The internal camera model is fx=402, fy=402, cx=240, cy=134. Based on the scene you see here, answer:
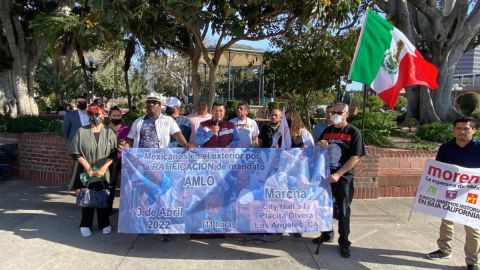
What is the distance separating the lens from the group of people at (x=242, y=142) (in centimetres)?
461

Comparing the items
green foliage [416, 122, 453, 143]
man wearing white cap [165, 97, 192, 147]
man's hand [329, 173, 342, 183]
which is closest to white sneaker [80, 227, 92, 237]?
man wearing white cap [165, 97, 192, 147]

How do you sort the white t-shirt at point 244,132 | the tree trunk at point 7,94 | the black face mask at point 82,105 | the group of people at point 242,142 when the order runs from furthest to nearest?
the tree trunk at point 7,94, the black face mask at point 82,105, the white t-shirt at point 244,132, the group of people at point 242,142

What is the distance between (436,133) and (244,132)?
219 inches

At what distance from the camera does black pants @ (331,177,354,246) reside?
477 centimetres

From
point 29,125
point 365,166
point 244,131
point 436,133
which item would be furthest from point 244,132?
point 29,125

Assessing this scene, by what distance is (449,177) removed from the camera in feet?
15.0

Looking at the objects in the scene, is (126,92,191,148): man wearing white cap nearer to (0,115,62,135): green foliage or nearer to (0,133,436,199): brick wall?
(0,133,436,199): brick wall

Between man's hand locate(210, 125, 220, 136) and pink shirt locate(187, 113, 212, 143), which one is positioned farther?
pink shirt locate(187, 113, 212, 143)

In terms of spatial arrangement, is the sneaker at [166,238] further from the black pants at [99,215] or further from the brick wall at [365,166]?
the brick wall at [365,166]

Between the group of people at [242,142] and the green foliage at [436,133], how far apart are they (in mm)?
4900

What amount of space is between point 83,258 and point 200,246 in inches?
53.5

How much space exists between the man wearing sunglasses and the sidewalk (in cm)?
38

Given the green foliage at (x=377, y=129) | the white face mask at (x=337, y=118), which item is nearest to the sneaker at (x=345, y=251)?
the white face mask at (x=337, y=118)

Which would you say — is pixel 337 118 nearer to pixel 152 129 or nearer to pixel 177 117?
pixel 152 129
